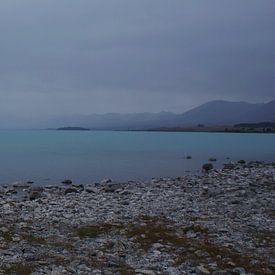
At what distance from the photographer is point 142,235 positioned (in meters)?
16.1

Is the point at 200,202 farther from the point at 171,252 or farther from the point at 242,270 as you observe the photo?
the point at 242,270

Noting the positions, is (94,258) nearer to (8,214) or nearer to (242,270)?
(242,270)

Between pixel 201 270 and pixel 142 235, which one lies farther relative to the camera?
pixel 142 235

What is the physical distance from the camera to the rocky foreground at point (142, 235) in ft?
41.4

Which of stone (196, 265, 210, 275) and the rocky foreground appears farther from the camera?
the rocky foreground

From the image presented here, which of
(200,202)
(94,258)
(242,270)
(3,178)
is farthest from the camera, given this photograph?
(3,178)

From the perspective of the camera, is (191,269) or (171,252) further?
(171,252)

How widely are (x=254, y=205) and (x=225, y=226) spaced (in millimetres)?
5221

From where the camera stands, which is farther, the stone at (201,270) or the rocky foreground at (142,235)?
the rocky foreground at (142,235)

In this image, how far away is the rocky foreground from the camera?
497 inches

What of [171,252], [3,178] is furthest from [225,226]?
[3,178]

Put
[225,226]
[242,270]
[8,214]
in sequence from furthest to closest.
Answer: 1. [8,214]
2. [225,226]
3. [242,270]

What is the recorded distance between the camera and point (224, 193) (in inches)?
1062

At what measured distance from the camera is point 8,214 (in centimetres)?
2080
